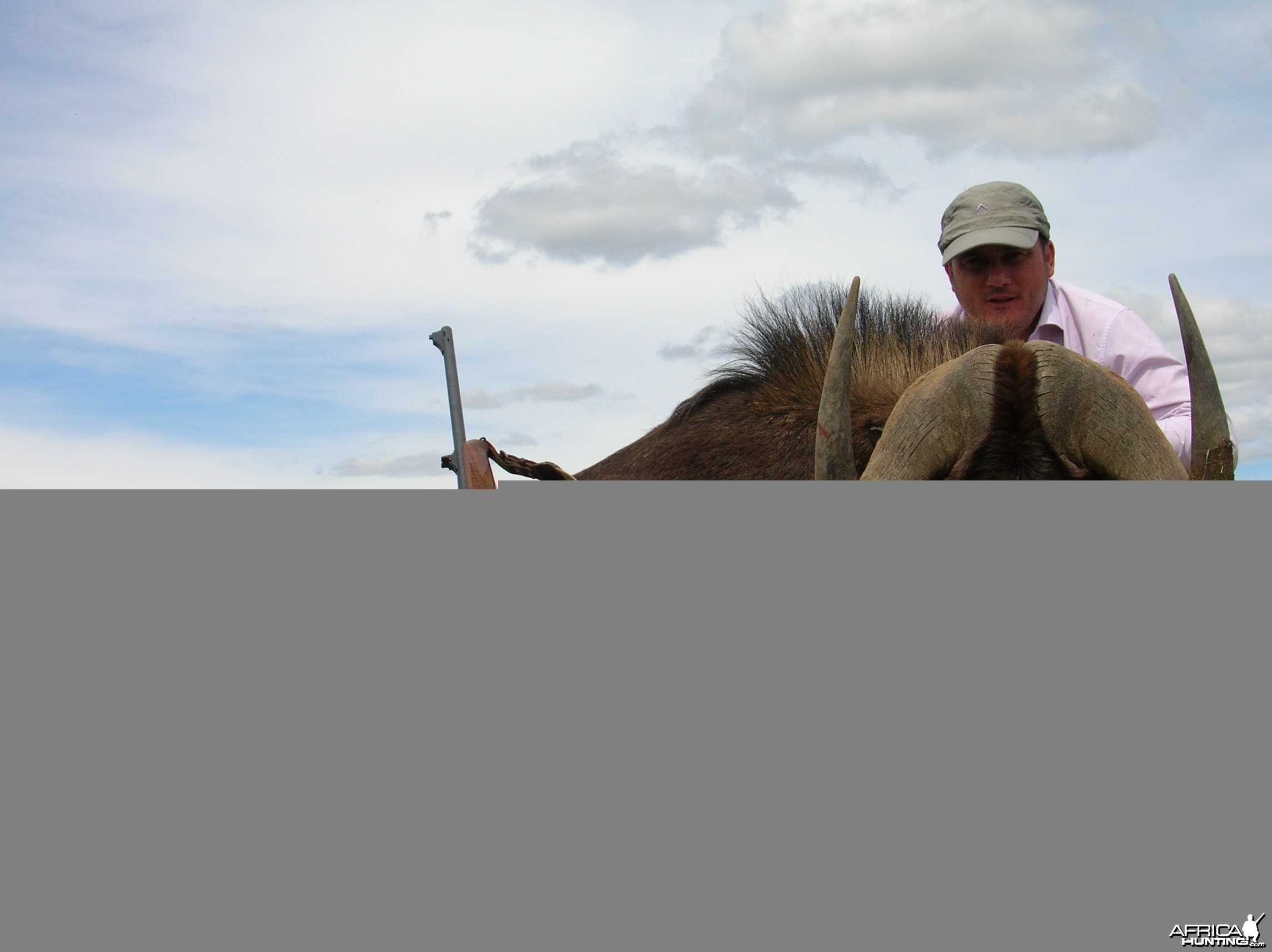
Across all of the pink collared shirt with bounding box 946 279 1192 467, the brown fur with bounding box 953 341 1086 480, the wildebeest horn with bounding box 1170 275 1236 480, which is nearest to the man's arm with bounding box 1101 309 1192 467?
the pink collared shirt with bounding box 946 279 1192 467

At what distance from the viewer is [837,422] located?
9.74ft

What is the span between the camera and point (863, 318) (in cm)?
426

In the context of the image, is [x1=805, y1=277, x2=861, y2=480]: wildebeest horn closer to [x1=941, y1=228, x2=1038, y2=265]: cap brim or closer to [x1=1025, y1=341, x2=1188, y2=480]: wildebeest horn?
[x1=1025, y1=341, x2=1188, y2=480]: wildebeest horn

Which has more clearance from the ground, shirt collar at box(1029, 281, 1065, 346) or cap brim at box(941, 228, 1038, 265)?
cap brim at box(941, 228, 1038, 265)

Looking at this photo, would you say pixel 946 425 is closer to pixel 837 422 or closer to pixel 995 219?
pixel 837 422

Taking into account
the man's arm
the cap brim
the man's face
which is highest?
the cap brim

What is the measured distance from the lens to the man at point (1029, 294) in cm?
396

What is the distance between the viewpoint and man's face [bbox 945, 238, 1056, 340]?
14.0 ft

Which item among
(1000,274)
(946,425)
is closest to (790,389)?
(1000,274)

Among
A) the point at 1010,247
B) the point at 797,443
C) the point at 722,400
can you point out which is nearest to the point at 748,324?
the point at 722,400

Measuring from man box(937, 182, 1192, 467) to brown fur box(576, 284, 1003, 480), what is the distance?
0.90 feet

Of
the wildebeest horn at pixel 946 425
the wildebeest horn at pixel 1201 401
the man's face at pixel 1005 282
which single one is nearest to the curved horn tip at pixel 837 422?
the wildebeest horn at pixel 946 425

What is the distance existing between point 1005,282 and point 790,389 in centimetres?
98

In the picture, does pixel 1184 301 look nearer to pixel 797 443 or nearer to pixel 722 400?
pixel 797 443
